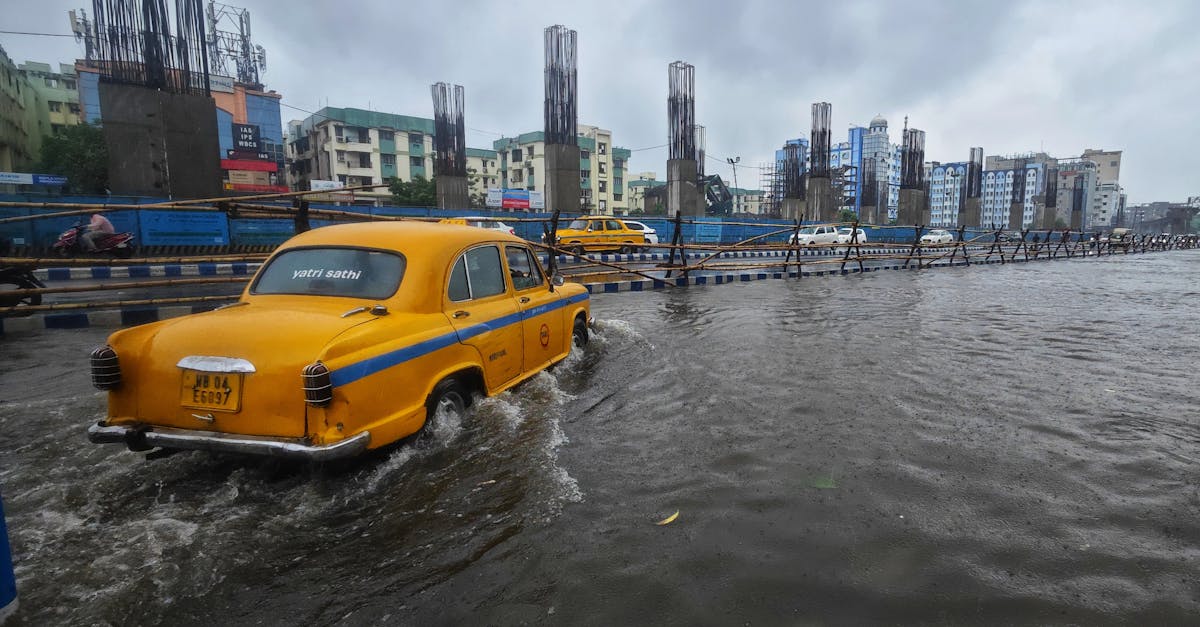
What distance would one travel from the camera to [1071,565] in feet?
8.35

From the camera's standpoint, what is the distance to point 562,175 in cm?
2503

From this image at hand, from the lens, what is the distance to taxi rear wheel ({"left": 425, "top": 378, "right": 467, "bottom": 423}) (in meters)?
3.63

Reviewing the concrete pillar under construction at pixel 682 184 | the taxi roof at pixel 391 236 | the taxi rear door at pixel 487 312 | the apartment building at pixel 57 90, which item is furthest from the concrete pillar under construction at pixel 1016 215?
the apartment building at pixel 57 90

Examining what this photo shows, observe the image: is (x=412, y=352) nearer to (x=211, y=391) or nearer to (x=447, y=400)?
(x=447, y=400)

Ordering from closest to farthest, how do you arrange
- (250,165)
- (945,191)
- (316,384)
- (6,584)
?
(6,584)
(316,384)
(250,165)
(945,191)

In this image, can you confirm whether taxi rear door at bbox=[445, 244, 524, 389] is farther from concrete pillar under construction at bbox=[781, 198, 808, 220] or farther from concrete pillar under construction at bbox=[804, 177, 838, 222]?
concrete pillar under construction at bbox=[781, 198, 808, 220]

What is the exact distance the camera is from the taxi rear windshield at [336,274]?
3.73m

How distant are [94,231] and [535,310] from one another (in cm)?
1737

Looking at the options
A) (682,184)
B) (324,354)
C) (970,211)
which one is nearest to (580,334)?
(324,354)

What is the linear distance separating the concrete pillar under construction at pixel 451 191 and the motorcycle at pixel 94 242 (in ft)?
45.0

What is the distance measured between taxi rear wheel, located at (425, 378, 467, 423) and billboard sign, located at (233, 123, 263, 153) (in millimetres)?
49857

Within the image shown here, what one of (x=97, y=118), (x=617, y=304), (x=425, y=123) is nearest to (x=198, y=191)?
(x=617, y=304)

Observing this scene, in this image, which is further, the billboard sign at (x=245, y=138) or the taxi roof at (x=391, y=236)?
the billboard sign at (x=245, y=138)

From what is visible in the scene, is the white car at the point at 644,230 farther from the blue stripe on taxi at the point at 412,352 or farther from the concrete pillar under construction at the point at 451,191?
the blue stripe on taxi at the point at 412,352
